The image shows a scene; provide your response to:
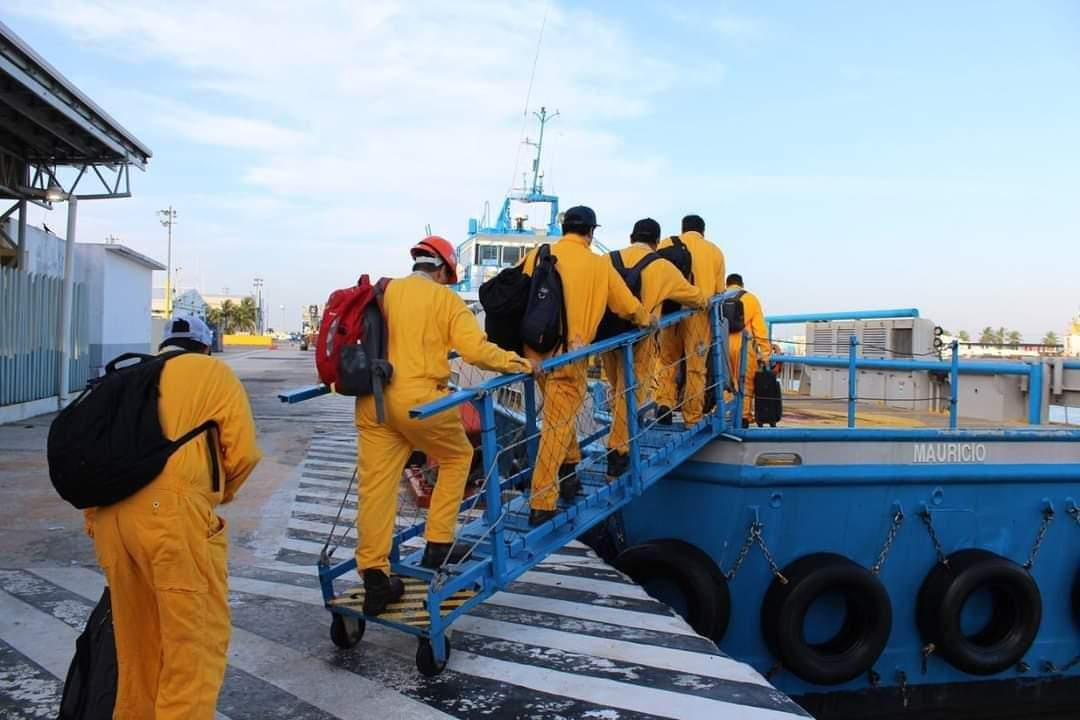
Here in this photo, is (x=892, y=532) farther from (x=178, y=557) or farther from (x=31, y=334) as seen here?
(x=31, y=334)

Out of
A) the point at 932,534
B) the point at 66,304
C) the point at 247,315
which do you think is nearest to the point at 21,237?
the point at 66,304

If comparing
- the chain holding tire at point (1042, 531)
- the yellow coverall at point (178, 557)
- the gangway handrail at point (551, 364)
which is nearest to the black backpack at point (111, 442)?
the yellow coverall at point (178, 557)

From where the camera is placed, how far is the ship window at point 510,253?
21.3 metres

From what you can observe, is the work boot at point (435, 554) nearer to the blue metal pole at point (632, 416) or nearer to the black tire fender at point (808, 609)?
the blue metal pole at point (632, 416)

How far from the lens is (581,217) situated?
5.10m

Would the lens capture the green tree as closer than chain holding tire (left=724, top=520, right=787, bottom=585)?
No

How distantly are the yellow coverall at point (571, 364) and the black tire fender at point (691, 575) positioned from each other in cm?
106

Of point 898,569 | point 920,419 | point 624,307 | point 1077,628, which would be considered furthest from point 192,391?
point 920,419

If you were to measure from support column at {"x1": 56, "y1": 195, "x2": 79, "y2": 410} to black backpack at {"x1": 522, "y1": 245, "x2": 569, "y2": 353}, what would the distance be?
1249 centimetres

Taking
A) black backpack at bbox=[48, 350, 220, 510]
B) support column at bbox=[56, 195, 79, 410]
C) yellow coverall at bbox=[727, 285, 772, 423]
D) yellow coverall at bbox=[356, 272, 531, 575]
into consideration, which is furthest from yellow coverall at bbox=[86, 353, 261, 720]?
support column at bbox=[56, 195, 79, 410]

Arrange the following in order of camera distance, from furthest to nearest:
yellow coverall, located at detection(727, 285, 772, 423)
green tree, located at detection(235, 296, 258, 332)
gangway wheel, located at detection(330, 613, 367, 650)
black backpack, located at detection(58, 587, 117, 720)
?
1. green tree, located at detection(235, 296, 258, 332)
2. yellow coverall, located at detection(727, 285, 772, 423)
3. gangway wheel, located at detection(330, 613, 367, 650)
4. black backpack, located at detection(58, 587, 117, 720)

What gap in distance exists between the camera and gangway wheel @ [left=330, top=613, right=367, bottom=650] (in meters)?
4.41

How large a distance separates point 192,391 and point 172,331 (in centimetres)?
38

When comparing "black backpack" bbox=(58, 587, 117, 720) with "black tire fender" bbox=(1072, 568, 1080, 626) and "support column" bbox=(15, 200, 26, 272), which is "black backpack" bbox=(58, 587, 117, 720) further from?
"support column" bbox=(15, 200, 26, 272)
